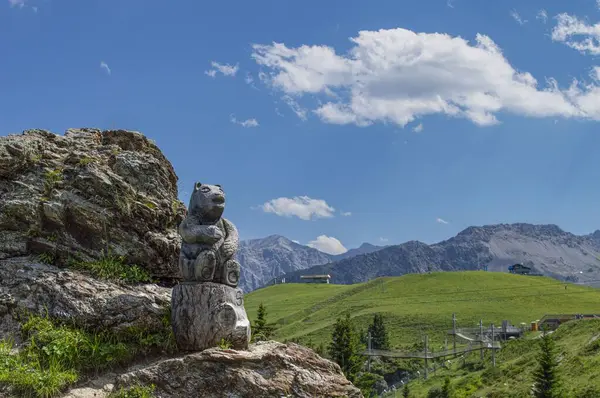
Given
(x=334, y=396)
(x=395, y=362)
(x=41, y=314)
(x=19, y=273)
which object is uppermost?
(x=19, y=273)

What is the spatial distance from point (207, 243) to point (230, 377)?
4.05 meters

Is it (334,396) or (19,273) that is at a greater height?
(19,273)

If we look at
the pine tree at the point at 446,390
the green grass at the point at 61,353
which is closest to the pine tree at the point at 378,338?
the pine tree at the point at 446,390

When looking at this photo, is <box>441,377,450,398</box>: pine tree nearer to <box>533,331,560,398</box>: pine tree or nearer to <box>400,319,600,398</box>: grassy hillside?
<box>400,319,600,398</box>: grassy hillside

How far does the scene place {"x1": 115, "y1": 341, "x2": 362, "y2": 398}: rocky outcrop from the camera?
1642 centimetres

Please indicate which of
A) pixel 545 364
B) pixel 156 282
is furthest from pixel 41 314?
pixel 545 364

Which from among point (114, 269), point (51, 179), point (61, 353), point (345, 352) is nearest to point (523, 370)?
point (345, 352)

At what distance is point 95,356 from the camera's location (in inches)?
693

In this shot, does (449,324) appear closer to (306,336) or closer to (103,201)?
(306,336)

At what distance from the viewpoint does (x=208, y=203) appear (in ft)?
60.9

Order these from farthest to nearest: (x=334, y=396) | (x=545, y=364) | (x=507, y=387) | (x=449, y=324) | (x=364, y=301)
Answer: (x=364, y=301) < (x=449, y=324) < (x=507, y=387) < (x=545, y=364) < (x=334, y=396)

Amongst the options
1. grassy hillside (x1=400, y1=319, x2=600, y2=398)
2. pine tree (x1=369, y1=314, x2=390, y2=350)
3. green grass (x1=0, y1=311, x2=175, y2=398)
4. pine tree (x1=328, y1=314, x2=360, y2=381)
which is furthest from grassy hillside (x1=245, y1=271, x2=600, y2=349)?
green grass (x1=0, y1=311, x2=175, y2=398)

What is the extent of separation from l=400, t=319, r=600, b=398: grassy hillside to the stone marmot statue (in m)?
38.4

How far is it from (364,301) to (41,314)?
15720 cm
